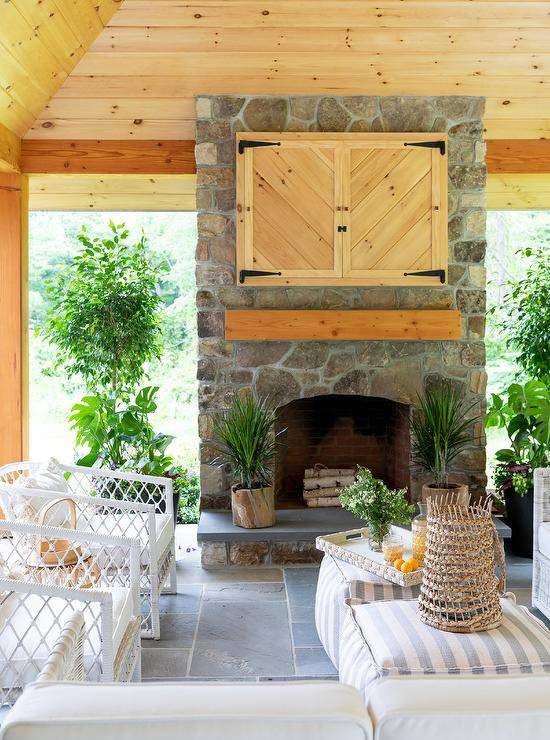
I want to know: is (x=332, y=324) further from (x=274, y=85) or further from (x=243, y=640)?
(x=243, y=640)

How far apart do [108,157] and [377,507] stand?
3.10 metres

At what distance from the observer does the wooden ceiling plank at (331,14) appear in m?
4.66

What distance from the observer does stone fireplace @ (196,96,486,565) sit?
5.02 m

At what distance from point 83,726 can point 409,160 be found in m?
4.38

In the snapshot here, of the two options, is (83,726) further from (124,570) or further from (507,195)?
(507,195)

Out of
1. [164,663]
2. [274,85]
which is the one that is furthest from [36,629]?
[274,85]

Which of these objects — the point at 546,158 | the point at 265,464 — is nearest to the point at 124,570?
the point at 265,464

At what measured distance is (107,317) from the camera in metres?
5.44

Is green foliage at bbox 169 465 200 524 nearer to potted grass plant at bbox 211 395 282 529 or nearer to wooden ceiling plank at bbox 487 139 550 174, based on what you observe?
potted grass plant at bbox 211 395 282 529

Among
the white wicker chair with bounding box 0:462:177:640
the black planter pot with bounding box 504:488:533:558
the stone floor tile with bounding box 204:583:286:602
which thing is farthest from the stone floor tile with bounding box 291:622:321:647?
the black planter pot with bounding box 504:488:533:558

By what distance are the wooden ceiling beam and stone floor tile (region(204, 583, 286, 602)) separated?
8.84ft

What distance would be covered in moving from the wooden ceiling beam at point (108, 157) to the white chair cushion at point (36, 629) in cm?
321

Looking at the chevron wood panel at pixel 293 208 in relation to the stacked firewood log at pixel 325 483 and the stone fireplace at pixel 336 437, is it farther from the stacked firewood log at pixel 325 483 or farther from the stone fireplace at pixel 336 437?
the stacked firewood log at pixel 325 483

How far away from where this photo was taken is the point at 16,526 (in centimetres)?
281
